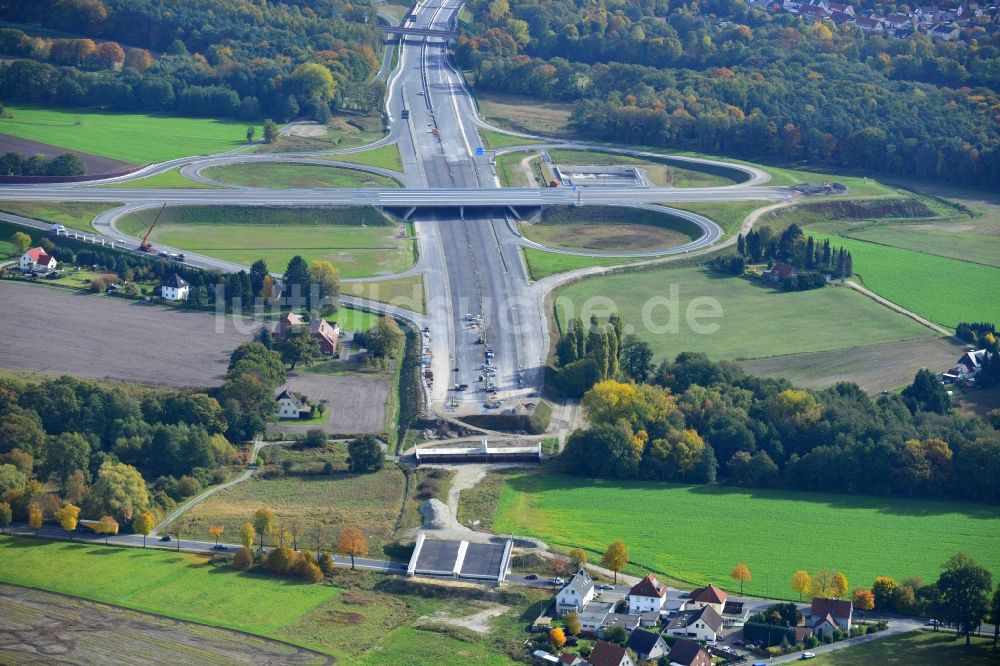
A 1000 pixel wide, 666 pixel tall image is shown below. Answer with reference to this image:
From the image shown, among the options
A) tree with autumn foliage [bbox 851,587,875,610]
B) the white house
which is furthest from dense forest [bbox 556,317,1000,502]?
the white house

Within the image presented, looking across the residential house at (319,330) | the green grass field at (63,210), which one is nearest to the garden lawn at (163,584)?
the residential house at (319,330)

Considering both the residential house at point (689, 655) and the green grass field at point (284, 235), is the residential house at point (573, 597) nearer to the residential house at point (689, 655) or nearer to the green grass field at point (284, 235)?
the residential house at point (689, 655)

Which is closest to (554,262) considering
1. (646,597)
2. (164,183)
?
(164,183)

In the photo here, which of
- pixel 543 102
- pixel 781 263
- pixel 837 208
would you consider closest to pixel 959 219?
pixel 837 208

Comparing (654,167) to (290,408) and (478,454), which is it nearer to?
(290,408)

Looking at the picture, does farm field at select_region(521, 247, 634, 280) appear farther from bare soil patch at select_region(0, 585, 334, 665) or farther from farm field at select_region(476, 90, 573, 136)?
bare soil patch at select_region(0, 585, 334, 665)
